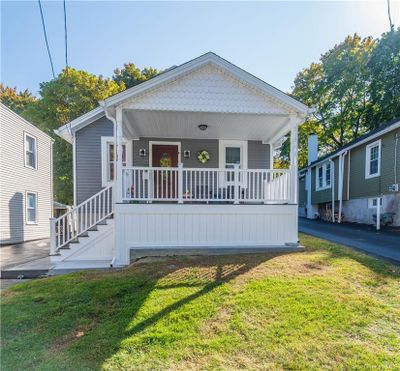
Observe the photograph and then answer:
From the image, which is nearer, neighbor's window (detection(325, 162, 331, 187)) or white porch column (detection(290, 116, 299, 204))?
white porch column (detection(290, 116, 299, 204))

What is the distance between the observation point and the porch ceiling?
7207 mm

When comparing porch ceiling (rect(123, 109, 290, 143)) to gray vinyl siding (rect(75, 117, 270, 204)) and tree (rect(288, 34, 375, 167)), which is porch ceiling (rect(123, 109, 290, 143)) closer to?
gray vinyl siding (rect(75, 117, 270, 204))

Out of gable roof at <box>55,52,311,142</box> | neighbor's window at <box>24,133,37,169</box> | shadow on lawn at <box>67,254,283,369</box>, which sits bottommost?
shadow on lawn at <box>67,254,283,369</box>

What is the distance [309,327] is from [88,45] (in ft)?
26.1

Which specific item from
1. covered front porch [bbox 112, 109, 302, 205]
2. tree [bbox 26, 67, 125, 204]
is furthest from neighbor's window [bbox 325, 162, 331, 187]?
tree [bbox 26, 67, 125, 204]

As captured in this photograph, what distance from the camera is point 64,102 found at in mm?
19859

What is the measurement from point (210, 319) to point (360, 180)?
43.2ft

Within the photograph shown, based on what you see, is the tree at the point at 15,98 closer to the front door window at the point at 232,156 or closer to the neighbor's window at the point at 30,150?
the neighbor's window at the point at 30,150

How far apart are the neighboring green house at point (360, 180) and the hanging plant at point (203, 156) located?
26.4ft

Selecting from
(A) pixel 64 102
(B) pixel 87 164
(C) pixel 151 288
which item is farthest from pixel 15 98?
(C) pixel 151 288

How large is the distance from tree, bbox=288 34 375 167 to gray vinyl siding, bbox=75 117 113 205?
61.2 ft

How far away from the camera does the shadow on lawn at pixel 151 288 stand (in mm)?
3064

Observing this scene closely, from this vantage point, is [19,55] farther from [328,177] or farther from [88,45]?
[328,177]

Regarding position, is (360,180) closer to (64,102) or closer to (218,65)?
(218,65)
